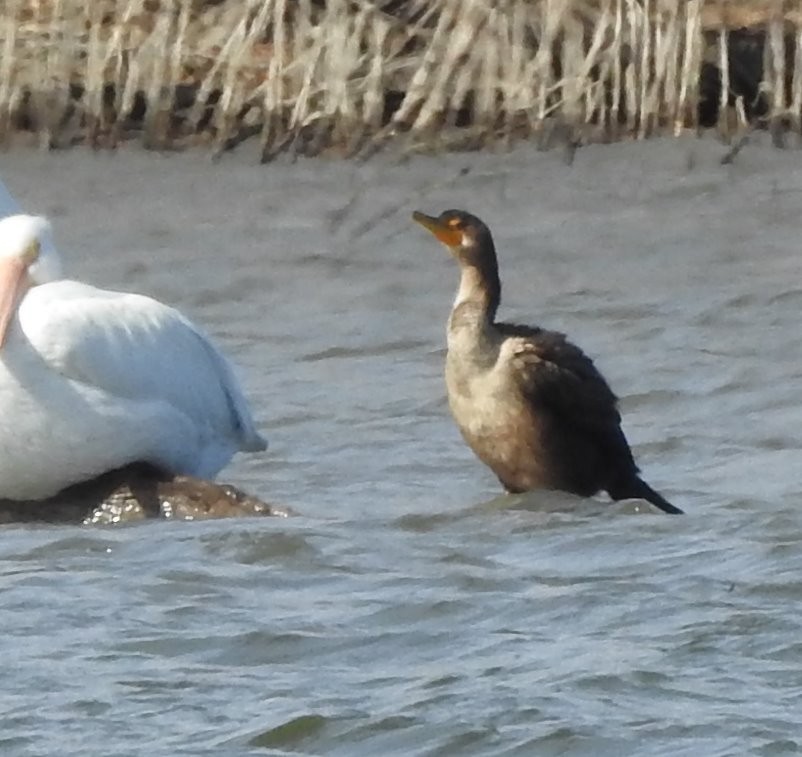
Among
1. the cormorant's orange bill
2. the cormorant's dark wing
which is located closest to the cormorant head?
the cormorant's orange bill

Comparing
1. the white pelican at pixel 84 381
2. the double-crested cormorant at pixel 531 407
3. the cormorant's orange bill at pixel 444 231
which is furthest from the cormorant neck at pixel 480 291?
the white pelican at pixel 84 381

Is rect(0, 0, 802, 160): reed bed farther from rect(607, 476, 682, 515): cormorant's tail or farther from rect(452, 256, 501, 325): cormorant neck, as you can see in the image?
rect(607, 476, 682, 515): cormorant's tail

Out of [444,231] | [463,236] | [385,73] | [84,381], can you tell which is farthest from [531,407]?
[385,73]

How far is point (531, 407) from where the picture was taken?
8.06m

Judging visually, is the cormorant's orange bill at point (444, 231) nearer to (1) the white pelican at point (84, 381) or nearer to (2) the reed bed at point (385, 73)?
(1) the white pelican at point (84, 381)

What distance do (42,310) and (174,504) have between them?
643 mm

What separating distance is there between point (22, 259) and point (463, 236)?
77.8 inches

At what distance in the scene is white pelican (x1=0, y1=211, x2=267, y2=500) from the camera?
678 centimetres

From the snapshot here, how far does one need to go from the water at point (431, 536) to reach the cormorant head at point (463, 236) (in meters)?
0.77

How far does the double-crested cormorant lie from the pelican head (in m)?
1.41

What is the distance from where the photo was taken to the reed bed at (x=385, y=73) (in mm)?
16109

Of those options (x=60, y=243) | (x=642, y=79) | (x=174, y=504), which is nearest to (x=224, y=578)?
(x=174, y=504)

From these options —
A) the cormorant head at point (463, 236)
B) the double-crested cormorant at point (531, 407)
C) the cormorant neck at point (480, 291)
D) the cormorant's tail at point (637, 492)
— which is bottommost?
the cormorant's tail at point (637, 492)

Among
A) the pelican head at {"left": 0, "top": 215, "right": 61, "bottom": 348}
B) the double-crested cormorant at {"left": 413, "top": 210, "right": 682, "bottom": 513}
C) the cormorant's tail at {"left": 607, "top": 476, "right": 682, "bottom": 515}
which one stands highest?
the pelican head at {"left": 0, "top": 215, "right": 61, "bottom": 348}
